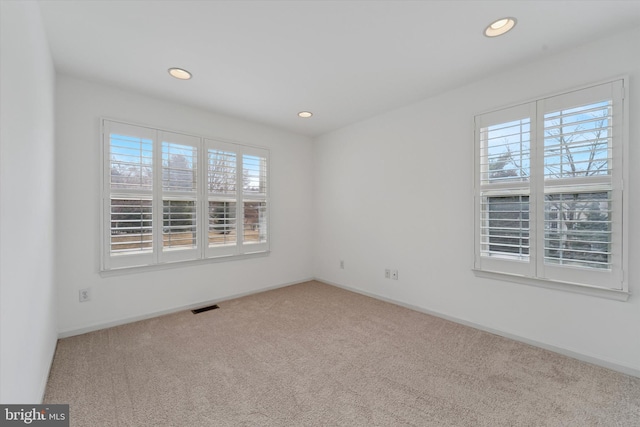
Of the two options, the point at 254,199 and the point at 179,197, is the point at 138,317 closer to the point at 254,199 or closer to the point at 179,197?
the point at 179,197

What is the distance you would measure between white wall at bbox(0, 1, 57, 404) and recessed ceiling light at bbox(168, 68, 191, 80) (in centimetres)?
84

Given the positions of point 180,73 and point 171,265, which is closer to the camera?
point 180,73

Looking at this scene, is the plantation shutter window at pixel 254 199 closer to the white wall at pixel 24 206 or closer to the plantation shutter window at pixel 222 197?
the plantation shutter window at pixel 222 197

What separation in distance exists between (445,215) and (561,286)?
112 cm

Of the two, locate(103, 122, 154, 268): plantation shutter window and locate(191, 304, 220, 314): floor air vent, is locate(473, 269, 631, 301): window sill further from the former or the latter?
locate(103, 122, 154, 268): plantation shutter window

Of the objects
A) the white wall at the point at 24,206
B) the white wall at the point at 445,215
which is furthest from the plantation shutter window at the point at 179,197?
the white wall at the point at 445,215

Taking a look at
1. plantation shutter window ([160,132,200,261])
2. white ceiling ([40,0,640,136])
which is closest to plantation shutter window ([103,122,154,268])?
A: plantation shutter window ([160,132,200,261])

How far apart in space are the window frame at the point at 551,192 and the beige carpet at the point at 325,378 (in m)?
0.62

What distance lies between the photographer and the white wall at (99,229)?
256 cm

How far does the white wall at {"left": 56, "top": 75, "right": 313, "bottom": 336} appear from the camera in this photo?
256cm

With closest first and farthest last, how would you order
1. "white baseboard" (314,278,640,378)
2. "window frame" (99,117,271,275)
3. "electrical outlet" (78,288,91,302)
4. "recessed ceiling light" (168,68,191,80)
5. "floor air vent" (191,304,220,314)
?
"white baseboard" (314,278,640,378) < "recessed ceiling light" (168,68,191,80) < "electrical outlet" (78,288,91,302) < "window frame" (99,117,271,275) < "floor air vent" (191,304,220,314)

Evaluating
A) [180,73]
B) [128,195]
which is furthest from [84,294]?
[180,73]

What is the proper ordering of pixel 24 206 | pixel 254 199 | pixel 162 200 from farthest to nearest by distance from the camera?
pixel 254 199 → pixel 162 200 → pixel 24 206

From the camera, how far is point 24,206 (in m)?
1.37
